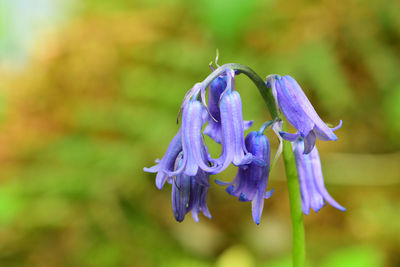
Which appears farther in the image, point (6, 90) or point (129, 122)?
point (6, 90)

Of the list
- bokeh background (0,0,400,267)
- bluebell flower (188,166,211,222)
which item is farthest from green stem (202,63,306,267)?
bokeh background (0,0,400,267)

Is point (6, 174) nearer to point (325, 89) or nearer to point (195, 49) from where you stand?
point (195, 49)

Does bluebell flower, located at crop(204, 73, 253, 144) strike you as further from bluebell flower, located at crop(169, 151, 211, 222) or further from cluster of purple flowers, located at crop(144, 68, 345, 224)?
bluebell flower, located at crop(169, 151, 211, 222)

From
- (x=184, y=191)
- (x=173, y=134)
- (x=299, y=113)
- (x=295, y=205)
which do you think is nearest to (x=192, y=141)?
(x=184, y=191)

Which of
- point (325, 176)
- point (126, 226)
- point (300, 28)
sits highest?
point (300, 28)

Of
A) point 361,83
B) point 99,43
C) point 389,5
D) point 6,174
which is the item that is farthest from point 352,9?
point 6,174

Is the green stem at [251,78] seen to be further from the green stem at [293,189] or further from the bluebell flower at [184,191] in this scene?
the bluebell flower at [184,191]

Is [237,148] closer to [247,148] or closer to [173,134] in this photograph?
[247,148]

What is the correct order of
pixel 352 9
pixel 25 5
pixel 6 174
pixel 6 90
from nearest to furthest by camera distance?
pixel 6 174 → pixel 352 9 → pixel 6 90 → pixel 25 5

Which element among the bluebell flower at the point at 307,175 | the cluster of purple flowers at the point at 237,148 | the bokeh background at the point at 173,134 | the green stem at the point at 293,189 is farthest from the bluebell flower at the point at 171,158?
the bokeh background at the point at 173,134
